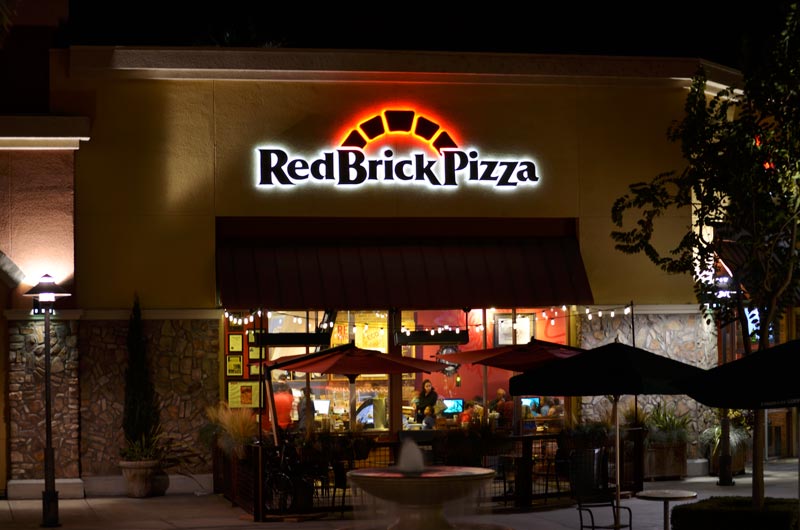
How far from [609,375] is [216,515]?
8.13 metres

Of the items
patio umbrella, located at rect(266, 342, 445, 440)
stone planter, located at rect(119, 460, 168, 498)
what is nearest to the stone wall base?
stone planter, located at rect(119, 460, 168, 498)

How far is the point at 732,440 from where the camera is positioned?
80.7ft

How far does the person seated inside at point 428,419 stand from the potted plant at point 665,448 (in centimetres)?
436

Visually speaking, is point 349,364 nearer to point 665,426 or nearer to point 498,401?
point 498,401

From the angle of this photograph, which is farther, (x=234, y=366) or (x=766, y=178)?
(x=234, y=366)

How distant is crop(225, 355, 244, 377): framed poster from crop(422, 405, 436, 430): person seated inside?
3.90 m

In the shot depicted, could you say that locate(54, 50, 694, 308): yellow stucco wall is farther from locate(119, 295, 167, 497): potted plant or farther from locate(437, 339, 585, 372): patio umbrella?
locate(437, 339, 585, 372): patio umbrella

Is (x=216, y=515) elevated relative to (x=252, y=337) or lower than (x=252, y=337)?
lower

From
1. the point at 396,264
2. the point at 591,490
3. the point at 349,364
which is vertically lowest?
the point at 591,490

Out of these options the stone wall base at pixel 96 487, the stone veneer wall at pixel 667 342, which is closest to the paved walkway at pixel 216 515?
the stone wall base at pixel 96 487

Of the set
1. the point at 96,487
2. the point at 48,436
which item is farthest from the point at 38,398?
the point at 48,436

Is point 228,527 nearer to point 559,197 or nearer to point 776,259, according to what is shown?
point 776,259

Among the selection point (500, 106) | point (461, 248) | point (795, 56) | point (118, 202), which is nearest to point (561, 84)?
point (500, 106)

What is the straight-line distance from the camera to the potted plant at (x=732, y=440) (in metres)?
24.6
